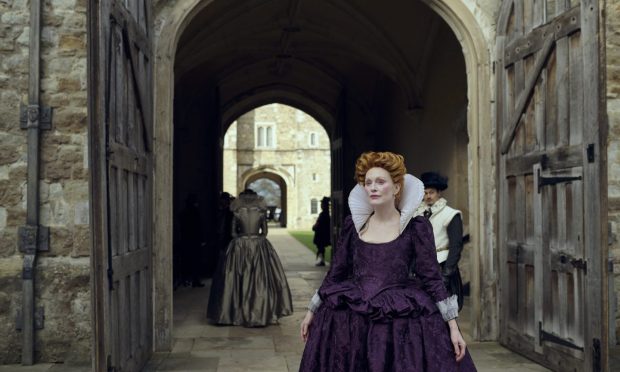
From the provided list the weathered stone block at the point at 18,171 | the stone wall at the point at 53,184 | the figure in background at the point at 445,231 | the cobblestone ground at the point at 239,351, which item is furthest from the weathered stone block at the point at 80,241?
the figure in background at the point at 445,231

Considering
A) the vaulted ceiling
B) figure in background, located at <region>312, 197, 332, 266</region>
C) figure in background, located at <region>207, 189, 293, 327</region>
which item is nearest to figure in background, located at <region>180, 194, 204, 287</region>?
the vaulted ceiling

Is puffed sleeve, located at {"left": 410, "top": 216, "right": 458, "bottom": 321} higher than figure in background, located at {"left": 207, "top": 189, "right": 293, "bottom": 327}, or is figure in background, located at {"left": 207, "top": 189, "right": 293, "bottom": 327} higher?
puffed sleeve, located at {"left": 410, "top": 216, "right": 458, "bottom": 321}

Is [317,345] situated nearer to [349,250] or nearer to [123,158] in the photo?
[349,250]

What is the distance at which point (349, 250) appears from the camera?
147 inches

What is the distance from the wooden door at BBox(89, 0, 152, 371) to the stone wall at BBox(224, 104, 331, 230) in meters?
39.9

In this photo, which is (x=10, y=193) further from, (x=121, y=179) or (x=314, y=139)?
(x=314, y=139)

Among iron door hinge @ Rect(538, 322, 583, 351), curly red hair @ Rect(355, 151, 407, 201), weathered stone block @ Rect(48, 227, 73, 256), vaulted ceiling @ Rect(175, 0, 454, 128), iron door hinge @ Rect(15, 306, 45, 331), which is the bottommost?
iron door hinge @ Rect(538, 322, 583, 351)

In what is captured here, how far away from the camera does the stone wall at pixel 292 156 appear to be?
46.4 meters

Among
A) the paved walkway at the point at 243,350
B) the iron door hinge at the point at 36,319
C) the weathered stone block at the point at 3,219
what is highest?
the weathered stone block at the point at 3,219

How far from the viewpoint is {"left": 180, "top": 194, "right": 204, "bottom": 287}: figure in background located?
468 inches

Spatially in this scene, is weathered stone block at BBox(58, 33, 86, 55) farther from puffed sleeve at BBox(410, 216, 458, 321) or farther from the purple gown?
puffed sleeve at BBox(410, 216, 458, 321)

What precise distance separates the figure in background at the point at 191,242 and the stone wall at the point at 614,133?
22.1 feet

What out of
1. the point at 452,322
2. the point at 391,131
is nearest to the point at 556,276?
the point at 452,322

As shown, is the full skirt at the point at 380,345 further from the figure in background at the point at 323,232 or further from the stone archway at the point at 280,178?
the stone archway at the point at 280,178
